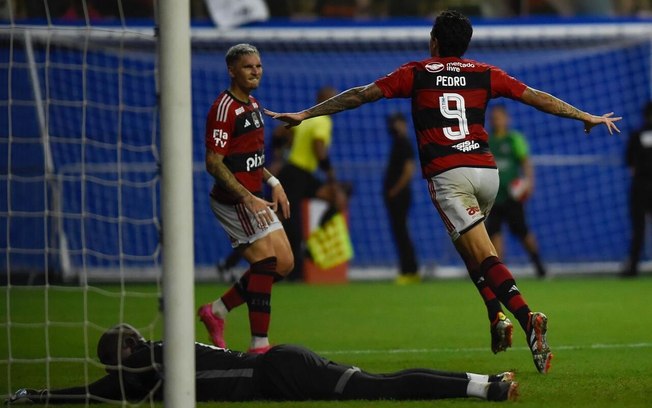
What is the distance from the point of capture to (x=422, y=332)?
10758 mm

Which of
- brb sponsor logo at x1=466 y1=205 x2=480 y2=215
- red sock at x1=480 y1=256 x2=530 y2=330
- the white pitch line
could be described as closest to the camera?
red sock at x1=480 y1=256 x2=530 y2=330

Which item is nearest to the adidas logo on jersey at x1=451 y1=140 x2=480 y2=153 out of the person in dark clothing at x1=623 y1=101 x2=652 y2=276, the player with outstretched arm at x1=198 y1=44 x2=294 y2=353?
the player with outstretched arm at x1=198 y1=44 x2=294 y2=353

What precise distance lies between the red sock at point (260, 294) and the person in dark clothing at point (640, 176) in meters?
9.72

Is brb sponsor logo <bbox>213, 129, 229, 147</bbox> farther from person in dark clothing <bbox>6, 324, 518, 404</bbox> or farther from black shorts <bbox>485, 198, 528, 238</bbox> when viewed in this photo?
black shorts <bbox>485, 198, 528, 238</bbox>

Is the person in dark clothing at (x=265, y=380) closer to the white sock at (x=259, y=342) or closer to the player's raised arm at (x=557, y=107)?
the white sock at (x=259, y=342)

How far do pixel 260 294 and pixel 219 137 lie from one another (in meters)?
1.13

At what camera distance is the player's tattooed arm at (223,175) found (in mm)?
8344

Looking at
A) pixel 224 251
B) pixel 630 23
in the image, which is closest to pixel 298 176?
pixel 224 251

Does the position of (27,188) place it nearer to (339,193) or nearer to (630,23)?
(339,193)

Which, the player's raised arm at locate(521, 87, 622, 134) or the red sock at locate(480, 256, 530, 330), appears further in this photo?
the player's raised arm at locate(521, 87, 622, 134)

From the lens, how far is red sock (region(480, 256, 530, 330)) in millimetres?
7891

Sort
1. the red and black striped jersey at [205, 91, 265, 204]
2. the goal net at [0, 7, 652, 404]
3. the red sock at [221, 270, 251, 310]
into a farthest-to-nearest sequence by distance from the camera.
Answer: the goal net at [0, 7, 652, 404] → the red sock at [221, 270, 251, 310] → the red and black striped jersey at [205, 91, 265, 204]

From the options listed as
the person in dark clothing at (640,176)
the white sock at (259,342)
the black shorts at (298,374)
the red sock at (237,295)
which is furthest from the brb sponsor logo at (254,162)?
the person in dark clothing at (640,176)

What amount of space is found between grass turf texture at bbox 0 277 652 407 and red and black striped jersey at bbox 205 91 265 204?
1456 mm
